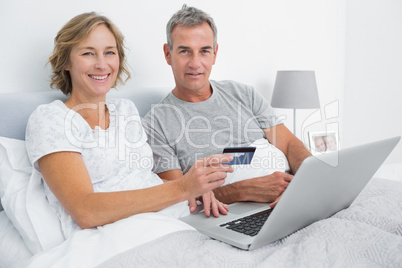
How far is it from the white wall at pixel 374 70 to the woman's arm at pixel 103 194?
9.26ft

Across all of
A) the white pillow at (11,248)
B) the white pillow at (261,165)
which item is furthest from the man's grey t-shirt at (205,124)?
the white pillow at (11,248)

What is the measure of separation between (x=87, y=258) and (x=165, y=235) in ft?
0.63

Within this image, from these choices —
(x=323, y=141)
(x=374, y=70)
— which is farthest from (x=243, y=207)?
(x=374, y=70)

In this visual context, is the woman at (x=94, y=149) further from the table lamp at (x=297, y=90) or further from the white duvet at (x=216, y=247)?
the table lamp at (x=297, y=90)

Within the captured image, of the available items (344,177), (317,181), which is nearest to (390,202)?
(344,177)

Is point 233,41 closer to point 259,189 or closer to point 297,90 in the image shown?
point 297,90

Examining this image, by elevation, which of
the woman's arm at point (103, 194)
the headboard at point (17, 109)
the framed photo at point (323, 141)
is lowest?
the framed photo at point (323, 141)

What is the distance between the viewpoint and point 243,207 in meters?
1.27

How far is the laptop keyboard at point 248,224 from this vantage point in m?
0.98

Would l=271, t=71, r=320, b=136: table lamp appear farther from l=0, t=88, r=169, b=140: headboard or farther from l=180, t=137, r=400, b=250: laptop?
l=0, t=88, r=169, b=140: headboard

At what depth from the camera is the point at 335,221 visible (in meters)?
0.93

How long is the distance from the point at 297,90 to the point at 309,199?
5.81ft

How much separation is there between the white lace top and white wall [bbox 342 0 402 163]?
2.68 m

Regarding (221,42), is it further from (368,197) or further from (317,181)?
(317,181)
